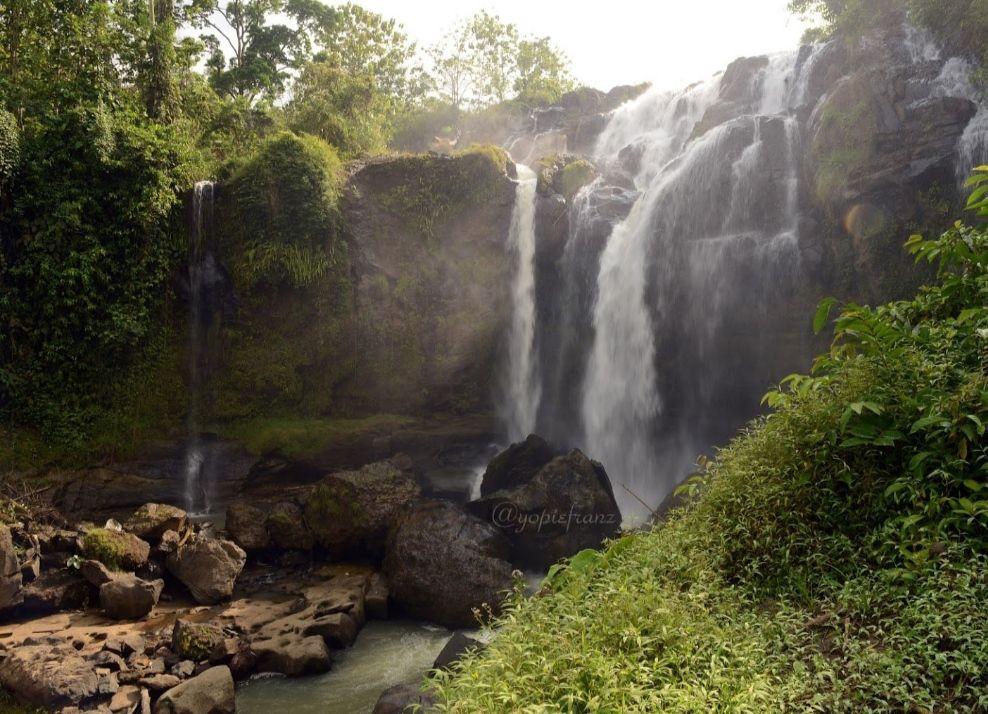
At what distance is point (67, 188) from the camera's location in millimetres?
13562

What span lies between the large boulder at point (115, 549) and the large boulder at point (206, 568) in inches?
18.5

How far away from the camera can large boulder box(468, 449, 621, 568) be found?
10.7 meters

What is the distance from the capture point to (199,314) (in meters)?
Answer: 15.2

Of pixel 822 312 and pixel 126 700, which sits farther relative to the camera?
pixel 126 700

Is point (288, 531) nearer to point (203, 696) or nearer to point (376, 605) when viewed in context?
point (376, 605)

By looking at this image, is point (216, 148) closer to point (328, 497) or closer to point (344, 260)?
point (344, 260)

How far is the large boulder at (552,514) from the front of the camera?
10.7m

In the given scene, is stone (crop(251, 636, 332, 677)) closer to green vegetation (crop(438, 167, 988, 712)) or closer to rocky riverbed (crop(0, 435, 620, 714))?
rocky riverbed (crop(0, 435, 620, 714))

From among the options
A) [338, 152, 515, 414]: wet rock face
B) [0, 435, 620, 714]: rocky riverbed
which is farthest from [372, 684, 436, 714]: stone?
[338, 152, 515, 414]: wet rock face

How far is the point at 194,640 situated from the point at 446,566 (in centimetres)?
351

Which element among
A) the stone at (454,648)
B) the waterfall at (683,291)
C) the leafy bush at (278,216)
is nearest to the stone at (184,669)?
the stone at (454,648)

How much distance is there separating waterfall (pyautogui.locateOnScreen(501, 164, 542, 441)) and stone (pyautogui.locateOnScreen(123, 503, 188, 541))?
27.7ft

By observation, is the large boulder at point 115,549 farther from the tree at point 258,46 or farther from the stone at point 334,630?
the tree at point 258,46

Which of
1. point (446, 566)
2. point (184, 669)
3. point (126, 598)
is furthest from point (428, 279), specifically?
point (184, 669)
